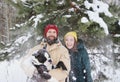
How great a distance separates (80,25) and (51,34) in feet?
5.64

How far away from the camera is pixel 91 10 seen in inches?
242

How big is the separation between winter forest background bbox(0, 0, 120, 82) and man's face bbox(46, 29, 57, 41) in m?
1.57

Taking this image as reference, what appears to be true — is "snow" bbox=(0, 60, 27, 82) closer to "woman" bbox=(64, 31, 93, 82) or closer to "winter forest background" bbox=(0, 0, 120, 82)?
"winter forest background" bbox=(0, 0, 120, 82)

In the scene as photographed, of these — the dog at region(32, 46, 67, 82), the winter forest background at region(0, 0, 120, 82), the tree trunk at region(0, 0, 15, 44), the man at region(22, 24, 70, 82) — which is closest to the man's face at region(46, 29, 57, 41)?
the man at region(22, 24, 70, 82)

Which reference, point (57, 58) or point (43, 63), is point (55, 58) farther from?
point (43, 63)

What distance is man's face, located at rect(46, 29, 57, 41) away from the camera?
4.04m

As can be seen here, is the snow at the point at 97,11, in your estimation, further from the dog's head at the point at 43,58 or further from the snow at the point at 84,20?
the dog's head at the point at 43,58

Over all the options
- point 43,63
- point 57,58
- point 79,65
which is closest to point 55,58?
point 57,58

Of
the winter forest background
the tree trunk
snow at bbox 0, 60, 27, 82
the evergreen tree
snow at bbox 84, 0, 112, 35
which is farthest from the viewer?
the tree trunk

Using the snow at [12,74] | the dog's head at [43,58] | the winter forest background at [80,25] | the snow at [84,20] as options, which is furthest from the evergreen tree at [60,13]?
the snow at [12,74]

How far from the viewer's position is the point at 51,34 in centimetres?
409

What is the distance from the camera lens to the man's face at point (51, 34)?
13.3ft

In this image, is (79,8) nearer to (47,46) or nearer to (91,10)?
(91,10)

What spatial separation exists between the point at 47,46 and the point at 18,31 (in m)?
3.41
